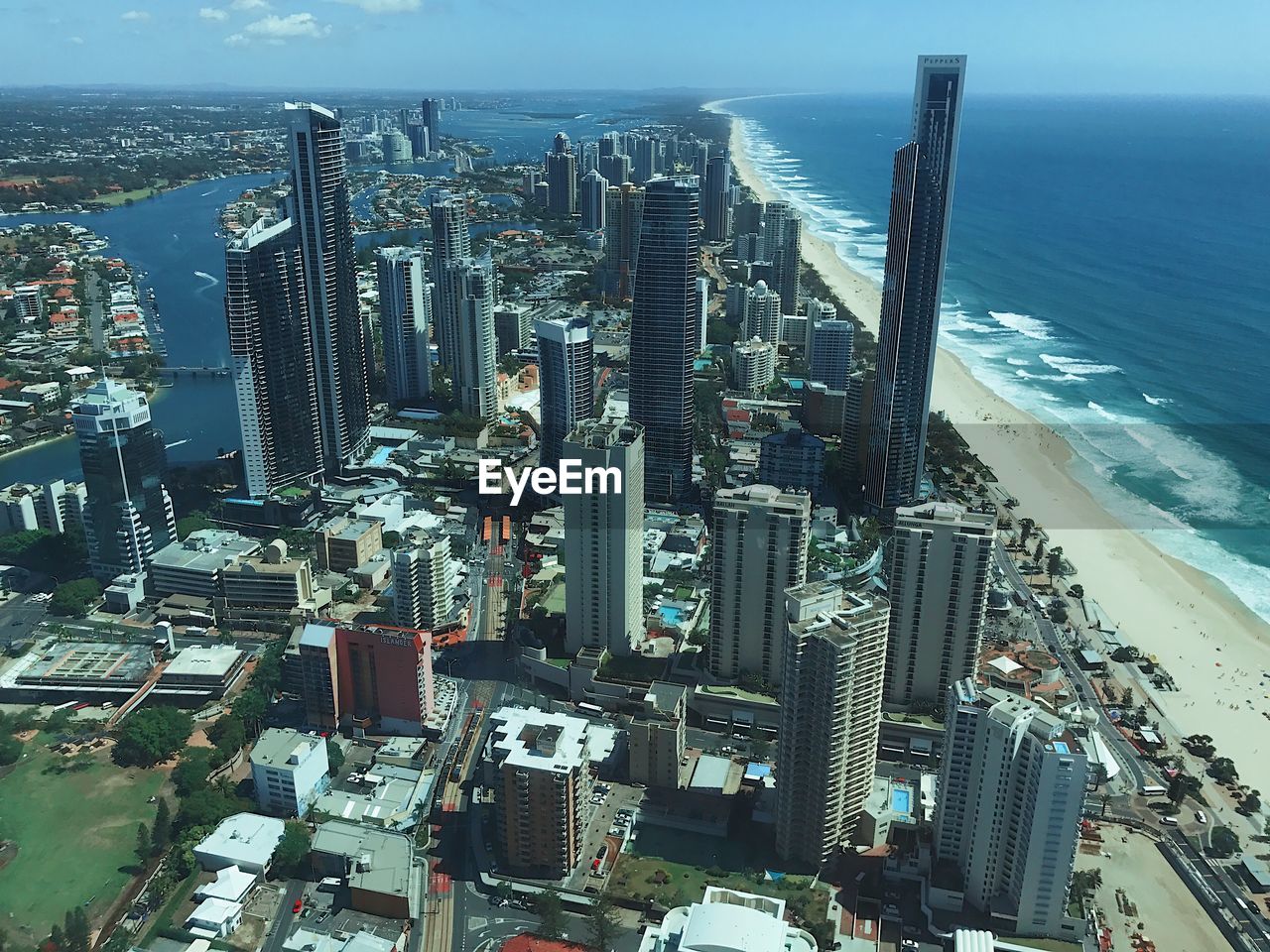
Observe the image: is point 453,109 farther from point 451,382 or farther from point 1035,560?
point 1035,560

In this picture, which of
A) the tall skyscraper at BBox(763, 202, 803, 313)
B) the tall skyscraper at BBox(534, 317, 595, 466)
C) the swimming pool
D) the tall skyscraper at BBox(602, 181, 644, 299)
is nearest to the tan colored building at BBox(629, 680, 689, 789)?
the swimming pool

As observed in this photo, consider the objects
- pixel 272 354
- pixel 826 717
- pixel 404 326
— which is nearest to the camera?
pixel 826 717

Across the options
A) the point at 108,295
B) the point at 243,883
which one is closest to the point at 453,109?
the point at 108,295

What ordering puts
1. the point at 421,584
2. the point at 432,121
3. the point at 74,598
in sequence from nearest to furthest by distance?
1. the point at 421,584
2. the point at 74,598
3. the point at 432,121

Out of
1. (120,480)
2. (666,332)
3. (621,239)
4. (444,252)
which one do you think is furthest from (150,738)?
(621,239)

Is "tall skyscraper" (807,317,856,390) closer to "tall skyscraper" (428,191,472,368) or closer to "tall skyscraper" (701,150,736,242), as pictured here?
"tall skyscraper" (428,191,472,368)

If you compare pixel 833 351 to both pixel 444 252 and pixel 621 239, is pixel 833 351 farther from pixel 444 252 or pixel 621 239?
pixel 621 239
